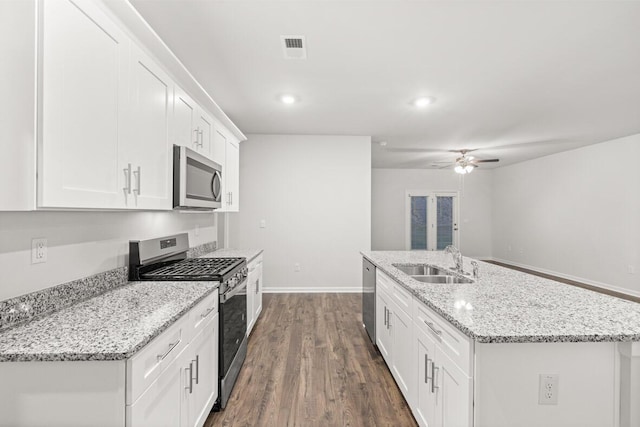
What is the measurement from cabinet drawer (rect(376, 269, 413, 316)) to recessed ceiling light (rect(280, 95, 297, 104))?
2084mm

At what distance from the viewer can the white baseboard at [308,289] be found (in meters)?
5.22

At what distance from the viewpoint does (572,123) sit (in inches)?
176

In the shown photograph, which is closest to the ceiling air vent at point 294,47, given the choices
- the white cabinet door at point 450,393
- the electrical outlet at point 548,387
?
the white cabinet door at point 450,393

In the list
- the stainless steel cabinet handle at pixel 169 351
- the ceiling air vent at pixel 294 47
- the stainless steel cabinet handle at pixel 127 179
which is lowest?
the stainless steel cabinet handle at pixel 169 351

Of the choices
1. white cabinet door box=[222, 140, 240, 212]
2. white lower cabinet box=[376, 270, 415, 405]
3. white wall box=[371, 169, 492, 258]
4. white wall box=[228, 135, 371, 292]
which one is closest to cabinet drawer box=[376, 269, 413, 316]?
white lower cabinet box=[376, 270, 415, 405]

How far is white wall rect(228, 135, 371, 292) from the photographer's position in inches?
205

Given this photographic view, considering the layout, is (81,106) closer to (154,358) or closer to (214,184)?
(154,358)

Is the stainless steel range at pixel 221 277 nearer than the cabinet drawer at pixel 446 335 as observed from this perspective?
No

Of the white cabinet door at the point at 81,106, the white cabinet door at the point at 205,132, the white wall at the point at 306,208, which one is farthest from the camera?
the white wall at the point at 306,208

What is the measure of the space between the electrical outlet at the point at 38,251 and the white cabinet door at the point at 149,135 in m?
0.43

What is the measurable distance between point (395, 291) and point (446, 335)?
2.88ft

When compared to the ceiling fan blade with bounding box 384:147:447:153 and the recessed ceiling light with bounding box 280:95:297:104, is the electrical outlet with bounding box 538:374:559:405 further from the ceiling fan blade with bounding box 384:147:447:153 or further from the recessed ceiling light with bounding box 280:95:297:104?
the ceiling fan blade with bounding box 384:147:447:153

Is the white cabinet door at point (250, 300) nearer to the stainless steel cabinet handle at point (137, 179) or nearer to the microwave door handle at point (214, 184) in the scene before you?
the microwave door handle at point (214, 184)

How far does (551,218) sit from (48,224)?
27.0 feet
